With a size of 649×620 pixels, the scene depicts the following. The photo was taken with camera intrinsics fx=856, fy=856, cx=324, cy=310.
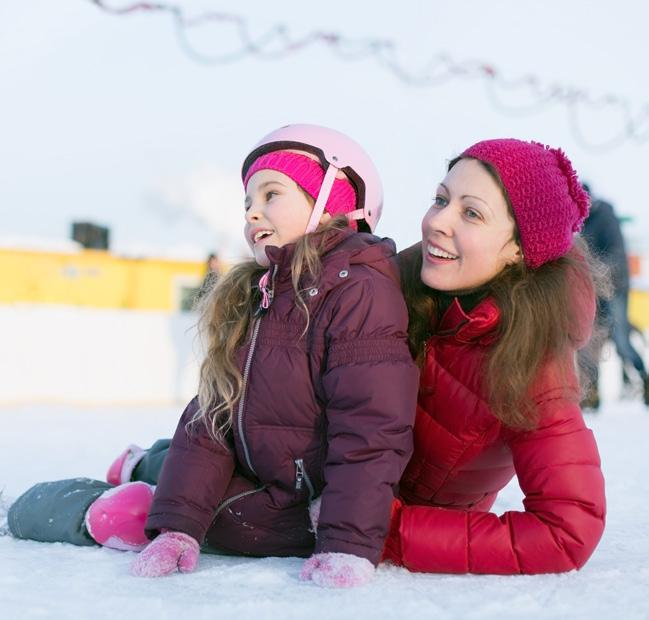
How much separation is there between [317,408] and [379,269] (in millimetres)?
287

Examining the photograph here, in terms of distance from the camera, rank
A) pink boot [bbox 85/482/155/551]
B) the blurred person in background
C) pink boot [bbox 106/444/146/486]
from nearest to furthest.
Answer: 1. pink boot [bbox 85/482/155/551]
2. pink boot [bbox 106/444/146/486]
3. the blurred person in background

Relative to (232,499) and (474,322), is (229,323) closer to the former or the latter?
(232,499)

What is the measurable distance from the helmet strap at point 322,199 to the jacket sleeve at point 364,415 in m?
0.22

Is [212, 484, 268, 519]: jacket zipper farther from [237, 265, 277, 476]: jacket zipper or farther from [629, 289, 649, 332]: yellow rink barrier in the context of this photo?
[629, 289, 649, 332]: yellow rink barrier

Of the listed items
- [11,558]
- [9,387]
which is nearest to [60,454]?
[11,558]

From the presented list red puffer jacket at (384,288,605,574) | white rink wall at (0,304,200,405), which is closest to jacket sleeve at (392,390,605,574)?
red puffer jacket at (384,288,605,574)

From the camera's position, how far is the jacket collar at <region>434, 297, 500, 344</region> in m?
1.49

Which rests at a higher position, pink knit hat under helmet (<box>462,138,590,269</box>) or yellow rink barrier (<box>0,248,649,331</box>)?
pink knit hat under helmet (<box>462,138,590,269</box>)

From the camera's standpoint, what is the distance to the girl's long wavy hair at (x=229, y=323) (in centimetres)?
155

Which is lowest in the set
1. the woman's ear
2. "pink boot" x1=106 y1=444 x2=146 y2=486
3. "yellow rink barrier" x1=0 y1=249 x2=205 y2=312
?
"yellow rink barrier" x1=0 y1=249 x2=205 y2=312

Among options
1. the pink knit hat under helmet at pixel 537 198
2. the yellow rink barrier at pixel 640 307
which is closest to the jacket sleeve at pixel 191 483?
the pink knit hat under helmet at pixel 537 198

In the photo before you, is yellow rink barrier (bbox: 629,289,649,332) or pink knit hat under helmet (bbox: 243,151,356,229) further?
yellow rink barrier (bbox: 629,289,649,332)

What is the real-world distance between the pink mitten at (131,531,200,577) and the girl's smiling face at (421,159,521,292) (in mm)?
637

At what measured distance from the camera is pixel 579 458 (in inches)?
56.1
